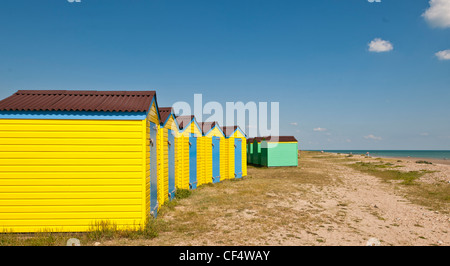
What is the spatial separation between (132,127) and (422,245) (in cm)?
765

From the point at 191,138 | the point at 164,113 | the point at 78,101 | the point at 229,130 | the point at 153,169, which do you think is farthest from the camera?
the point at 229,130

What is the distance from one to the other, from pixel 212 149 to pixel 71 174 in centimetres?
1029

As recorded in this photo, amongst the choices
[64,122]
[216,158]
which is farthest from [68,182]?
[216,158]

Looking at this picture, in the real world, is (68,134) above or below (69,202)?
above

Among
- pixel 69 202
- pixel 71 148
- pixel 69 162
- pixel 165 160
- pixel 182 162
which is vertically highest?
pixel 71 148

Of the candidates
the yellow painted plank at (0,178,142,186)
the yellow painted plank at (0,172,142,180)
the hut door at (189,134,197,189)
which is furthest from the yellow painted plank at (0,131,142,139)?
the hut door at (189,134,197,189)

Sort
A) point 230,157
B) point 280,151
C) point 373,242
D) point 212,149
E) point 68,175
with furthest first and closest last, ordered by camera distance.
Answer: point 280,151 < point 230,157 < point 212,149 < point 68,175 < point 373,242

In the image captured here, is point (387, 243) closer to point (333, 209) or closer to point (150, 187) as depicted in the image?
point (333, 209)

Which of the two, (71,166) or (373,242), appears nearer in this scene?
(373,242)

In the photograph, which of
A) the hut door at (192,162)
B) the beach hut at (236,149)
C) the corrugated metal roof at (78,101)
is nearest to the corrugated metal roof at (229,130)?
the beach hut at (236,149)

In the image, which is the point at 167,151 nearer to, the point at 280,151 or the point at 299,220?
the point at 299,220

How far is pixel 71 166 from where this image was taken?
21.1 ft

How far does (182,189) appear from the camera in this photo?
11.8 meters
